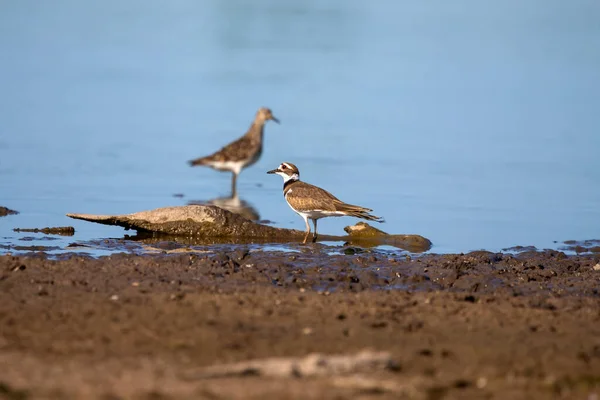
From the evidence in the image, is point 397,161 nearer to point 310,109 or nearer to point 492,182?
point 492,182

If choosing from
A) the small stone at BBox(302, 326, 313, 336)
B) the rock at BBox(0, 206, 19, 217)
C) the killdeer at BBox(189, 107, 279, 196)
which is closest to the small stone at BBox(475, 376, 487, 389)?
the small stone at BBox(302, 326, 313, 336)

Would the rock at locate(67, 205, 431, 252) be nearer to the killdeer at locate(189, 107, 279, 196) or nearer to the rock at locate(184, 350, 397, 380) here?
the killdeer at locate(189, 107, 279, 196)

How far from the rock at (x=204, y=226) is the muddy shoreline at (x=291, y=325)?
1803 millimetres

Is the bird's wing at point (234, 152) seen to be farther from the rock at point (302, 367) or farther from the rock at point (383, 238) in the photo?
the rock at point (302, 367)

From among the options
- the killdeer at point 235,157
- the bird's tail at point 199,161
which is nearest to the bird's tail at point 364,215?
the killdeer at point 235,157

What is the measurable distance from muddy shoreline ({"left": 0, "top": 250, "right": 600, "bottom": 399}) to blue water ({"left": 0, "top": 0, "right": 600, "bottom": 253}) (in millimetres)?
2609

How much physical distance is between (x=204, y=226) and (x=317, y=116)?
994 cm

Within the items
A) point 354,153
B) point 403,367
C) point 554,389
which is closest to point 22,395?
point 403,367

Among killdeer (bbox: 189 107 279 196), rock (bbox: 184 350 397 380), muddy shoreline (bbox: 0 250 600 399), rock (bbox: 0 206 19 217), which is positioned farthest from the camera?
killdeer (bbox: 189 107 279 196)

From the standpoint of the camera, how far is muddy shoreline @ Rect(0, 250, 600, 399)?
18.9 feet

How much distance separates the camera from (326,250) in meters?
11.4

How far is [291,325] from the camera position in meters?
7.30

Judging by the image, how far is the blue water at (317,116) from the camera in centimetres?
1476

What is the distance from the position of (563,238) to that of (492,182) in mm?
3635
